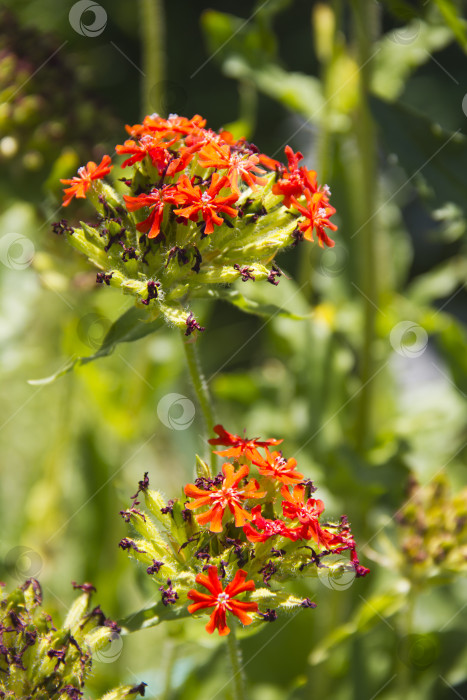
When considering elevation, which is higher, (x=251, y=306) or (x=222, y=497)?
(x=251, y=306)

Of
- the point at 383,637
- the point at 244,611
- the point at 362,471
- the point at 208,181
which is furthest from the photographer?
the point at 383,637

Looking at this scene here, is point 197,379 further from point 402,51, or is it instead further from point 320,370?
point 402,51

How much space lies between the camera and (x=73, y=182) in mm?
970

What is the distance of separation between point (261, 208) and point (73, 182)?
0.79 ft

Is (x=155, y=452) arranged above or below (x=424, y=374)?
below

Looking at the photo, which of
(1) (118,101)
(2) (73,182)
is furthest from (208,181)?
(1) (118,101)

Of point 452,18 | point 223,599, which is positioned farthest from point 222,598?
point 452,18

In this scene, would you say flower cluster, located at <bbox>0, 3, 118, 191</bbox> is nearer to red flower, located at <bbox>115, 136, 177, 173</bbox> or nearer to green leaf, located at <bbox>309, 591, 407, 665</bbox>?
red flower, located at <bbox>115, 136, 177, 173</bbox>

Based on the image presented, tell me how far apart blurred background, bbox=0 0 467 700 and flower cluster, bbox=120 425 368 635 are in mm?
269

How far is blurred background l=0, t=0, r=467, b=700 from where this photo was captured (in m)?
1.39

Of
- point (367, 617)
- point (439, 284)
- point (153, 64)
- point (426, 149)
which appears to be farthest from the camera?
point (439, 284)

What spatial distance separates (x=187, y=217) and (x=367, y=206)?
0.76 m

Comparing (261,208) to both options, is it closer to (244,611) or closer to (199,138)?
(199,138)

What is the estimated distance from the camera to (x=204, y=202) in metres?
0.88
